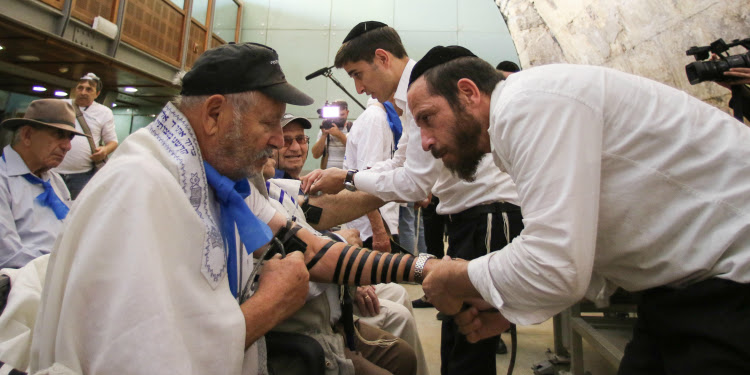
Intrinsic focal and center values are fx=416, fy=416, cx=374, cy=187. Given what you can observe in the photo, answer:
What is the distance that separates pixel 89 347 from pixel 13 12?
5.92 metres

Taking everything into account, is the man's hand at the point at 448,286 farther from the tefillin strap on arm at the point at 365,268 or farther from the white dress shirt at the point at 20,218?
the white dress shirt at the point at 20,218

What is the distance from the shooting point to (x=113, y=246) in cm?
83

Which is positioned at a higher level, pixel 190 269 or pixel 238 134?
pixel 238 134

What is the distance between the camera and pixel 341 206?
2.18 m

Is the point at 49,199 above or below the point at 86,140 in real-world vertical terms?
below

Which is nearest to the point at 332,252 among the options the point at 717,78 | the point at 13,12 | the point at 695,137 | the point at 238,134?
the point at 238,134

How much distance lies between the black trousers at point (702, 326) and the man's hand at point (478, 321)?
0.44 meters

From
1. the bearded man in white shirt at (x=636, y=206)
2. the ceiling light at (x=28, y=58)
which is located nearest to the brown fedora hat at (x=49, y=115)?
the bearded man in white shirt at (x=636, y=206)

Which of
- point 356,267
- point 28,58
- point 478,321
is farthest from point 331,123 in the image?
point 28,58

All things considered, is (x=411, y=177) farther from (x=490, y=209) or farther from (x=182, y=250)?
(x=182, y=250)

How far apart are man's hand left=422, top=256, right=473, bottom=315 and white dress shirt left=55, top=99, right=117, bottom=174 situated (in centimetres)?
411

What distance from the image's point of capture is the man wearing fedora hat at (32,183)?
2.20 meters

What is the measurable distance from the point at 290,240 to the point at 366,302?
0.58m

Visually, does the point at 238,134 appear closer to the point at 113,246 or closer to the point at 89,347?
the point at 113,246
